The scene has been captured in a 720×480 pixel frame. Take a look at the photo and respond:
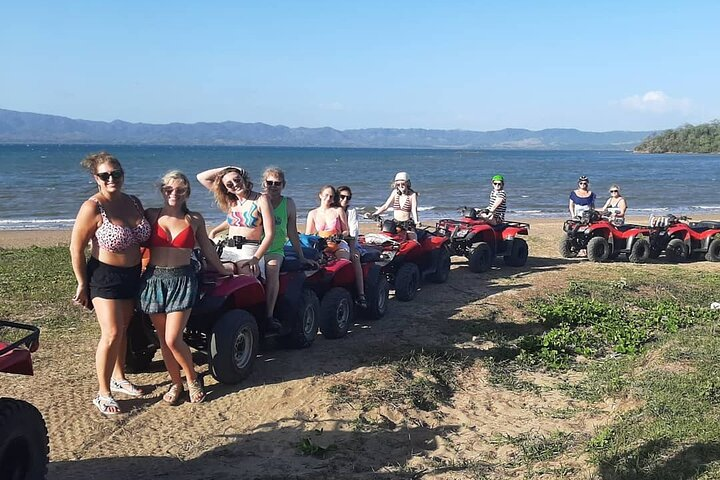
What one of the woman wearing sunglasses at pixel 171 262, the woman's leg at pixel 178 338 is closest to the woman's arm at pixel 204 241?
the woman wearing sunglasses at pixel 171 262

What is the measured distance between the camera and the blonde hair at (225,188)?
21.0ft

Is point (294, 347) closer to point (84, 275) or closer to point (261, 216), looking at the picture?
point (261, 216)

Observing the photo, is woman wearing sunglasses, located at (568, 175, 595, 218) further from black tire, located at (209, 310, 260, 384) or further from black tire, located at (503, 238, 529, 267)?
black tire, located at (209, 310, 260, 384)

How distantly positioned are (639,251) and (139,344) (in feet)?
33.3

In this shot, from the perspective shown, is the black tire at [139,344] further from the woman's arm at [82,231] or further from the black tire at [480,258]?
the black tire at [480,258]

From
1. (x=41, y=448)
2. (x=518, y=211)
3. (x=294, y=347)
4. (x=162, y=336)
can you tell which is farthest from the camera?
(x=518, y=211)

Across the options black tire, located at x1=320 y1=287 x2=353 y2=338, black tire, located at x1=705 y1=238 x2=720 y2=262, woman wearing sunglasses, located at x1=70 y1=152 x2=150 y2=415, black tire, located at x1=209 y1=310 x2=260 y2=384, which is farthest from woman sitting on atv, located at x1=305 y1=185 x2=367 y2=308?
black tire, located at x1=705 y1=238 x2=720 y2=262

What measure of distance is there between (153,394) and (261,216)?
1739mm

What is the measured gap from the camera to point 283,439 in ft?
17.1

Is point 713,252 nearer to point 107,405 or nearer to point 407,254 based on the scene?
point 407,254

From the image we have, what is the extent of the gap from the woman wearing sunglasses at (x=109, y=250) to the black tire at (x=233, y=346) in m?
0.74

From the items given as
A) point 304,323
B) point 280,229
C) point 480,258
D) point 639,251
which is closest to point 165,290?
point 280,229

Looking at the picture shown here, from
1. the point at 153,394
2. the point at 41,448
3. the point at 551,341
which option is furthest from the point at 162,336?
the point at 551,341

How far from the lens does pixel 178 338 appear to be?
218 inches
